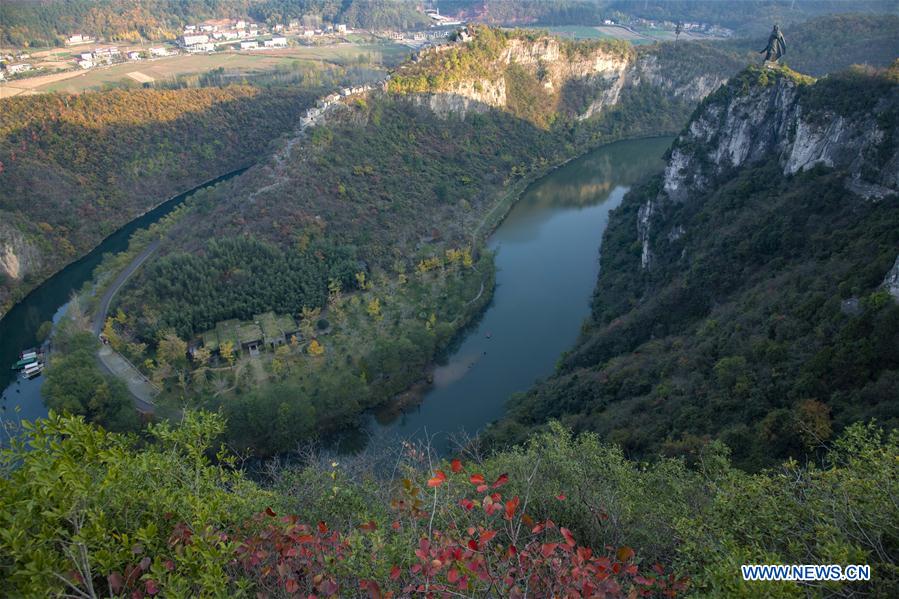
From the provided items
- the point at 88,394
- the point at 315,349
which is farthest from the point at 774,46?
the point at 88,394

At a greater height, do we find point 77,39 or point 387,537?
point 77,39

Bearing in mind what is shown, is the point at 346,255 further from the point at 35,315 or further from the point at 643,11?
the point at 643,11

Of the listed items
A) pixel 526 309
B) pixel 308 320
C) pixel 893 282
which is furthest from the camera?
pixel 526 309

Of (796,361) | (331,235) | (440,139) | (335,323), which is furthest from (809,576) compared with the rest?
(440,139)

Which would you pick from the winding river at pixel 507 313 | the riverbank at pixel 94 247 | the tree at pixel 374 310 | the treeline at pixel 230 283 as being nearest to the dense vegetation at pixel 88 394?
the winding river at pixel 507 313

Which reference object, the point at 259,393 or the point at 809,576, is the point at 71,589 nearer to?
the point at 809,576

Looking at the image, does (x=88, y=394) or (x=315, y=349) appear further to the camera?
(x=315, y=349)
